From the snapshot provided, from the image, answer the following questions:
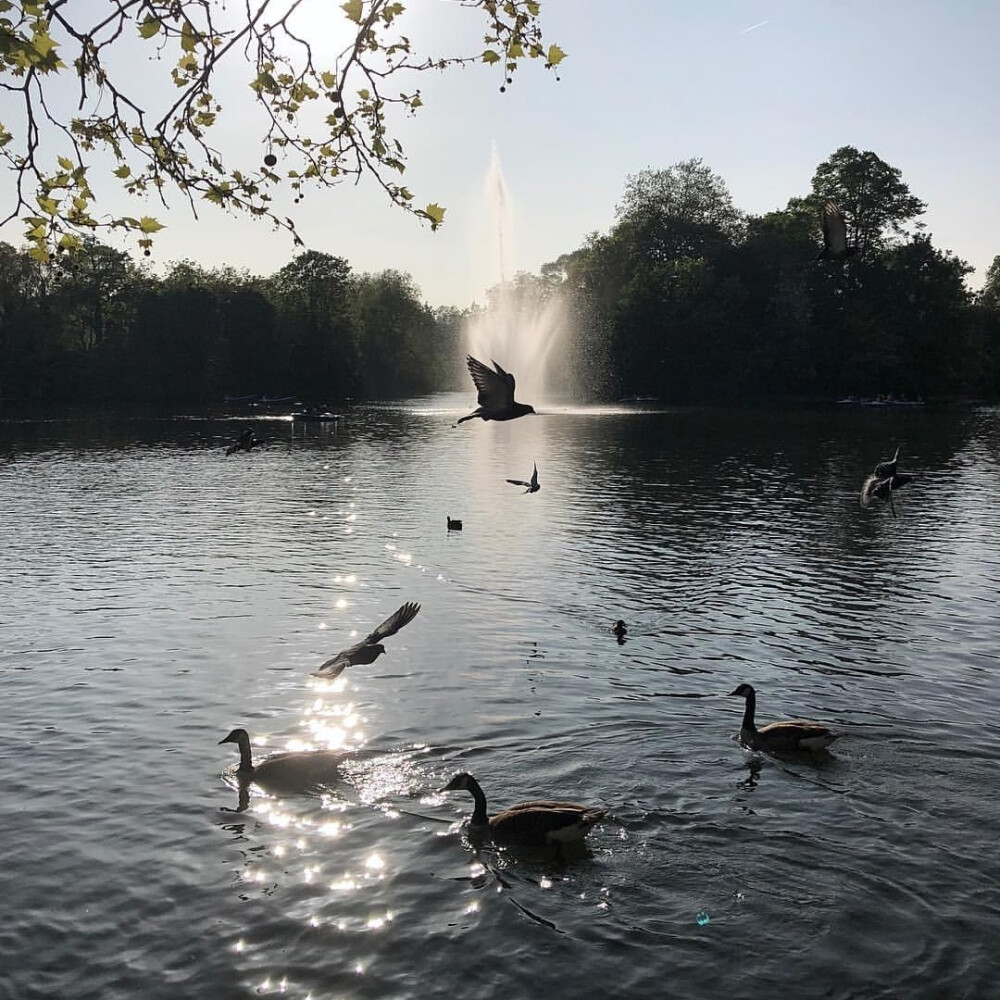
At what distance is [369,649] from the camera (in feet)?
62.0

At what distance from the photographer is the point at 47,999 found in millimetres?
10695

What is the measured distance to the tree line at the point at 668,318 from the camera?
137500 millimetres

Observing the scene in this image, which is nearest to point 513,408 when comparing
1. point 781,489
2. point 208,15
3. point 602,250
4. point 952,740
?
point 208,15

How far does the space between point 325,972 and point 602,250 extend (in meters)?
162

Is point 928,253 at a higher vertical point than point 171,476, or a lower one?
higher

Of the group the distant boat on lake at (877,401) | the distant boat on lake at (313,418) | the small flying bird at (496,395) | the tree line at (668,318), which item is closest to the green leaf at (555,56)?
the small flying bird at (496,395)

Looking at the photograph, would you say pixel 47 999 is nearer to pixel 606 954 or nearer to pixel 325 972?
pixel 325 972

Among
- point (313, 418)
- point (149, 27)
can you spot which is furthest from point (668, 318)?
point (149, 27)

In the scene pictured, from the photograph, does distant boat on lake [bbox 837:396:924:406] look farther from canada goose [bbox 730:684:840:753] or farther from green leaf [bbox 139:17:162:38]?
green leaf [bbox 139:17:162:38]

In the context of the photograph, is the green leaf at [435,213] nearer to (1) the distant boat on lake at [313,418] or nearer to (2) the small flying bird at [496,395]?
(2) the small flying bird at [496,395]

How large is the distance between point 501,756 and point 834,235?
35.4 ft

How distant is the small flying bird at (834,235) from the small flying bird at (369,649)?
30.4 feet

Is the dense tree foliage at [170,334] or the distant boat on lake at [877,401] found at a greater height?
the dense tree foliage at [170,334]

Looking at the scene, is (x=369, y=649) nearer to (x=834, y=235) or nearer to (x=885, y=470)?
(x=834, y=235)
